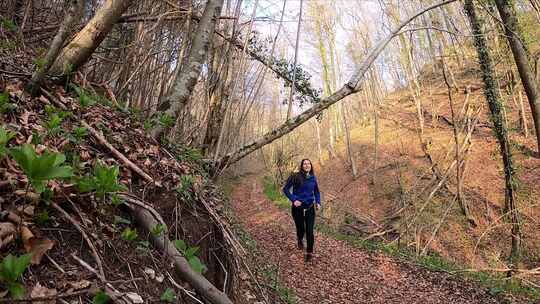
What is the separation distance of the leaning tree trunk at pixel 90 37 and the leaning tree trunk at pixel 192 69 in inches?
43.1

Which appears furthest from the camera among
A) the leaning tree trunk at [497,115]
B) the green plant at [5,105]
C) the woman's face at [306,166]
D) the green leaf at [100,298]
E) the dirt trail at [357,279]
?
the leaning tree trunk at [497,115]

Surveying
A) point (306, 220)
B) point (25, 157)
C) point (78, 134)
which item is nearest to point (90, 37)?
point (78, 134)

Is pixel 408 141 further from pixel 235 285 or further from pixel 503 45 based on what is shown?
pixel 235 285

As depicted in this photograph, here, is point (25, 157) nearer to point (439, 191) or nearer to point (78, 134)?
point (78, 134)

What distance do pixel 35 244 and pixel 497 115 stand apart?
8853mm

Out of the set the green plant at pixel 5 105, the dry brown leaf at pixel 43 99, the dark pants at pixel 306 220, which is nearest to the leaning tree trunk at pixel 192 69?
the dry brown leaf at pixel 43 99

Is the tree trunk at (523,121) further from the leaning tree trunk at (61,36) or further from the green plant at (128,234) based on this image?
the green plant at (128,234)

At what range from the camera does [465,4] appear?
7605 millimetres

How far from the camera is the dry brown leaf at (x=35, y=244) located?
1.43 meters

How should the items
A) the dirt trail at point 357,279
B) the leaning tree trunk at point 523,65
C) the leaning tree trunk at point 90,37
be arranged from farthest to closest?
the dirt trail at point 357,279
the leaning tree trunk at point 523,65
the leaning tree trunk at point 90,37

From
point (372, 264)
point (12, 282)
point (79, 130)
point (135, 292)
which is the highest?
point (79, 130)

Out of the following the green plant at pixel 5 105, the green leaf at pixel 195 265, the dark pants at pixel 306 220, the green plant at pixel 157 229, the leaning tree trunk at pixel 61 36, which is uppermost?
the leaning tree trunk at pixel 61 36

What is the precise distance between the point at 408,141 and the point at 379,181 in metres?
3.63

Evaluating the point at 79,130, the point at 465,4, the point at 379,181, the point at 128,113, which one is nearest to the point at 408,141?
the point at 379,181
